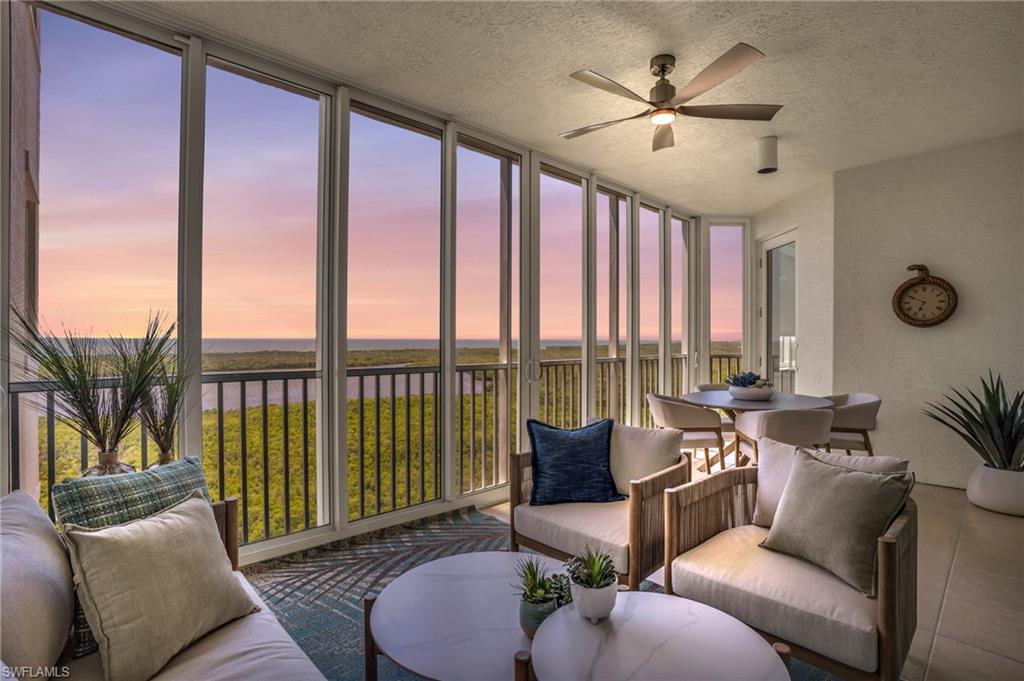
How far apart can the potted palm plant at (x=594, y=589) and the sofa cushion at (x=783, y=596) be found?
1.83ft

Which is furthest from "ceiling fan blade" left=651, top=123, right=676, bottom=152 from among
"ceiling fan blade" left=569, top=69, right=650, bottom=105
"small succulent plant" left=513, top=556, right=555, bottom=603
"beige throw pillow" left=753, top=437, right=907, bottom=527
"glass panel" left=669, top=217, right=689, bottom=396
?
"glass panel" left=669, top=217, right=689, bottom=396

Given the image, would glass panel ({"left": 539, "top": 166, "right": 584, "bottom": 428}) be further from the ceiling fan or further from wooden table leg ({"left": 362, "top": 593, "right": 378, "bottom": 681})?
wooden table leg ({"left": 362, "top": 593, "right": 378, "bottom": 681})

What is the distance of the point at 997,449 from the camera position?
12.5ft

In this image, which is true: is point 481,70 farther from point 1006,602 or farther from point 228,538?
point 1006,602

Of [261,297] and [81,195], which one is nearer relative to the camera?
[81,195]

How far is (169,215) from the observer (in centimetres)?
268

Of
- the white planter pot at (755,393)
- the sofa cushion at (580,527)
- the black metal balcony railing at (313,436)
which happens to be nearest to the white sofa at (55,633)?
the black metal balcony railing at (313,436)

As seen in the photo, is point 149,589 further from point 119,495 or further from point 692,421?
point 692,421

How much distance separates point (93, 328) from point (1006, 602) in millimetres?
4370

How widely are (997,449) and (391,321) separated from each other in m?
4.48

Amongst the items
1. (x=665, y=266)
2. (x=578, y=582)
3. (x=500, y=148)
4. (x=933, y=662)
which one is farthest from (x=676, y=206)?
(x=578, y=582)

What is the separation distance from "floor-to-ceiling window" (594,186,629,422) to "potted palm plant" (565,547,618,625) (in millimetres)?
3622

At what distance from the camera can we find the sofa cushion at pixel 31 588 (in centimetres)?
115

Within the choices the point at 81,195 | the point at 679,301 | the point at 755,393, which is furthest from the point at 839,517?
the point at 679,301
